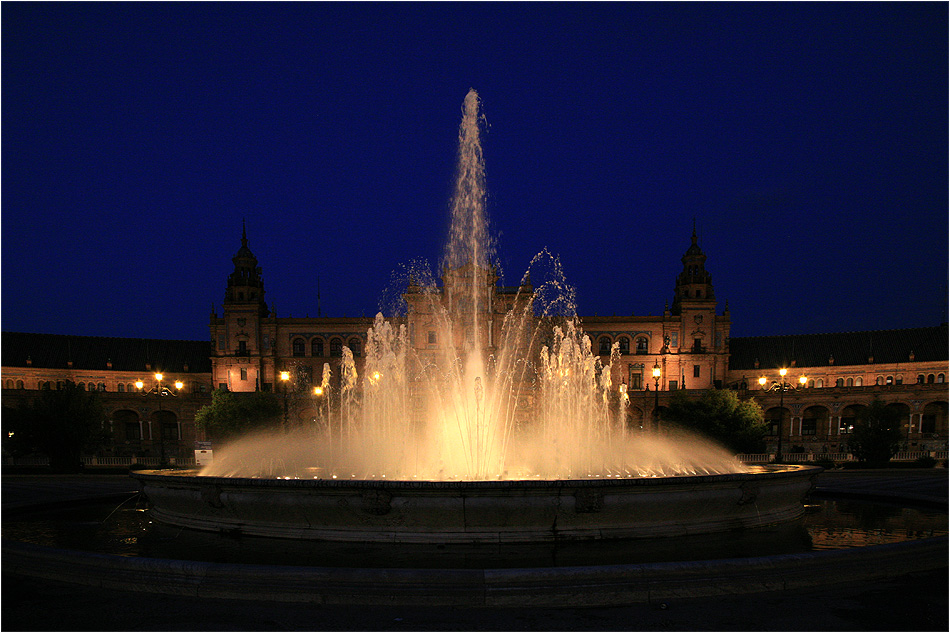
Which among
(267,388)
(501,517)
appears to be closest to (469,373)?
(501,517)

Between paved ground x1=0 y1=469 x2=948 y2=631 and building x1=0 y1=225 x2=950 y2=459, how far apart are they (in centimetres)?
5611

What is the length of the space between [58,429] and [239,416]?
16.7m

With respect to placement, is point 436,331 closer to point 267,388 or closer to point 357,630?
point 267,388

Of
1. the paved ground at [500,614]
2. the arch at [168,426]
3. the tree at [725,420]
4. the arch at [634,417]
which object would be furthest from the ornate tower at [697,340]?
the paved ground at [500,614]

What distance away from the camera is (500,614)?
6.41 metres

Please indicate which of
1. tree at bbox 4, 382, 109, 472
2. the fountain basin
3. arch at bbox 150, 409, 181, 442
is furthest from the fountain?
arch at bbox 150, 409, 181, 442

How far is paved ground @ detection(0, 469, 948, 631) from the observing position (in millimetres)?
6113

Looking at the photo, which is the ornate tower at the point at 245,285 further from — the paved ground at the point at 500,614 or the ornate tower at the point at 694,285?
the paved ground at the point at 500,614

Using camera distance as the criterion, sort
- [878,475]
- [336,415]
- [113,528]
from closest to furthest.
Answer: [113,528], [878,475], [336,415]

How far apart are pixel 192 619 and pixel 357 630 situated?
1.68m

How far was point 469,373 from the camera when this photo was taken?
60.4ft

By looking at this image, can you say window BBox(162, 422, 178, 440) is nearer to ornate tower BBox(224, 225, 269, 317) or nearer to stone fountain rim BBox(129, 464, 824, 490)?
ornate tower BBox(224, 225, 269, 317)

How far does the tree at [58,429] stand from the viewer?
30891 mm

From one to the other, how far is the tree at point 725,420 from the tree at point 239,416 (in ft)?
96.7
